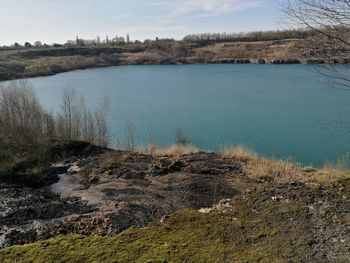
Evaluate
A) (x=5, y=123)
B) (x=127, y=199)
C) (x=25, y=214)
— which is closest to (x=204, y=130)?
(x=5, y=123)

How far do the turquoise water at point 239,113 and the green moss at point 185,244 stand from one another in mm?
7388

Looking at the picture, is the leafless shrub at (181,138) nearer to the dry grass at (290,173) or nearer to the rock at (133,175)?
the dry grass at (290,173)

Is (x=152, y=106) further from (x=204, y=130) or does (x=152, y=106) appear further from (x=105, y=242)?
(x=105, y=242)

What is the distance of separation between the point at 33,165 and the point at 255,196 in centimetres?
912

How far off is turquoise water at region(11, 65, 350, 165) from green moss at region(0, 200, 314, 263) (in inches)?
291

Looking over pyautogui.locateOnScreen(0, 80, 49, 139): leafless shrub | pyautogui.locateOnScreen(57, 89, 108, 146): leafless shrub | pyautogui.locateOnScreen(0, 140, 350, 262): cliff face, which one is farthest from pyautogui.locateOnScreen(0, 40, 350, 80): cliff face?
pyautogui.locateOnScreen(0, 140, 350, 262): cliff face

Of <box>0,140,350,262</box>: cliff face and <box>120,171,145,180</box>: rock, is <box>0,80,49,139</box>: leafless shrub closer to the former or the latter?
<box>120,171,145,180</box>: rock

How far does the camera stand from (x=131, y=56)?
85438 mm

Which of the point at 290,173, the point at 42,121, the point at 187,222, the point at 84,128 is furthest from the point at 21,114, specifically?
the point at 187,222

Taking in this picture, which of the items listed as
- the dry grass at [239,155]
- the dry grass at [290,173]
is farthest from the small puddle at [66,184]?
the dry grass at [239,155]

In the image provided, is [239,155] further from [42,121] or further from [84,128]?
[42,121]

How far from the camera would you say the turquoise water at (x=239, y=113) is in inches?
803

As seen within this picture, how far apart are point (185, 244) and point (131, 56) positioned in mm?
83434

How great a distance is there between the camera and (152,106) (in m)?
31.4
